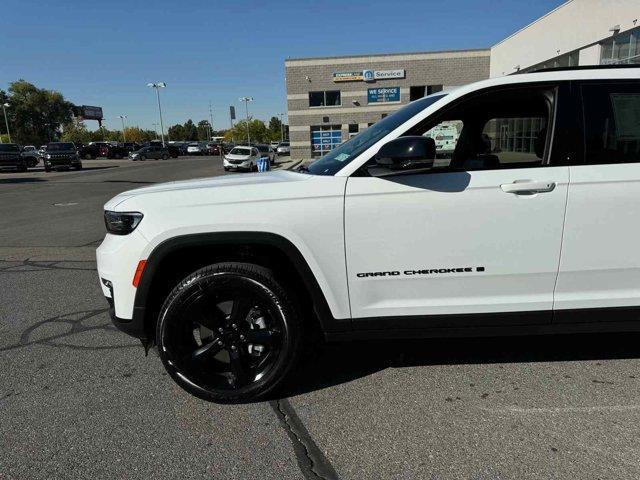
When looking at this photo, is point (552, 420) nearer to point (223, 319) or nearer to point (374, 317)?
point (374, 317)

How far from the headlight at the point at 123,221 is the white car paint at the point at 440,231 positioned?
0.06 metres

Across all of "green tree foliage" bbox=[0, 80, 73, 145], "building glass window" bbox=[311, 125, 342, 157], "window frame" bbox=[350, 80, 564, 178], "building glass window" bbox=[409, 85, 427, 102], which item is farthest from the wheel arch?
"green tree foliage" bbox=[0, 80, 73, 145]

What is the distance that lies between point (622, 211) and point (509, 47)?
99.2 ft

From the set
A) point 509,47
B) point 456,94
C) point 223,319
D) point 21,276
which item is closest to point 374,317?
point 223,319

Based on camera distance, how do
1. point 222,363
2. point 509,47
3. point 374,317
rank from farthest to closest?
point 509,47, point 222,363, point 374,317

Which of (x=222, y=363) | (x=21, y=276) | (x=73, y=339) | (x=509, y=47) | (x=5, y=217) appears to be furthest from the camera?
(x=509, y=47)

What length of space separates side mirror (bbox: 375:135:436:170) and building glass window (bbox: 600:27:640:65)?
52.8 feet

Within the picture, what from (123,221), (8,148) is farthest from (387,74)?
(123,221)

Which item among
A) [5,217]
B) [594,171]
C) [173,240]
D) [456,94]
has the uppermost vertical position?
[456,94]

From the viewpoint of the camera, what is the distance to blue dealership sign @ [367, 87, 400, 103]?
122 ft

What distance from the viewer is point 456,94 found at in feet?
9.34

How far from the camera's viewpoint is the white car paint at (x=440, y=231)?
2.67 metres

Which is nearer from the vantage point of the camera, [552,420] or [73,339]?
[552,420]

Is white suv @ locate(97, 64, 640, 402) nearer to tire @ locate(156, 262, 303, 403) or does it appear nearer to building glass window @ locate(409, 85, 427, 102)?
tire @ locate(156, 262, 303, 403)
